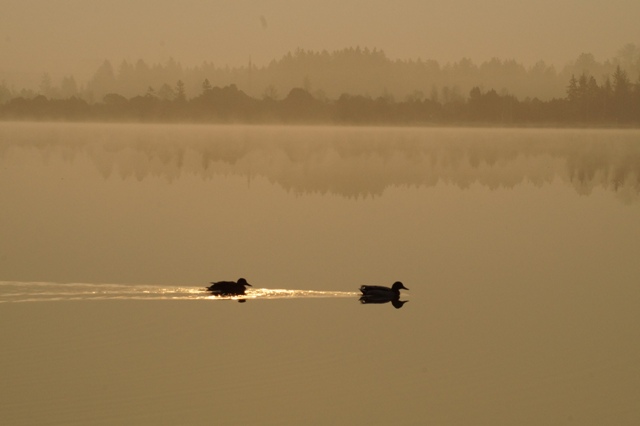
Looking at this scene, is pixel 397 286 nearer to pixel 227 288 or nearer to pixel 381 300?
pixel 381 300

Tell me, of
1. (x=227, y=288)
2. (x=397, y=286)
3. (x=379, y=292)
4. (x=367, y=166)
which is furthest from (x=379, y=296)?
(x=367, y=166)

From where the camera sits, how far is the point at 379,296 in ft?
52.4

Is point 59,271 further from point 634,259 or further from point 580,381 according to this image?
point 634,259

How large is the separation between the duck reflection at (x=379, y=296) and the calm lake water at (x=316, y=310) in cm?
21

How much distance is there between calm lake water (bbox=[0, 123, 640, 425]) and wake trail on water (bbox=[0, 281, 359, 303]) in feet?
0.22

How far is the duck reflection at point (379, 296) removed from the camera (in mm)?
15969

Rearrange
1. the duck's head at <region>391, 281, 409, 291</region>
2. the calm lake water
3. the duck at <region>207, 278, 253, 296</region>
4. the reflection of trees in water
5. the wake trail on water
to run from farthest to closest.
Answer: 1. the reflection of trees in water
2. the duck's head at <region>391, 281, 409, 291</region>
3. the duck at <region>207, 278, 253, 296</region>
4. the wake trail on water
5. the calm lake water

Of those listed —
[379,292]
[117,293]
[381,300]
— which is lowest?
[381,300]

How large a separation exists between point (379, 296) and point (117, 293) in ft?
14.1

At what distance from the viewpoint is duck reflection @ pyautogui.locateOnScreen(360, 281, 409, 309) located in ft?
52.4

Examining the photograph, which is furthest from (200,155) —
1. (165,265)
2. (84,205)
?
(165,265)

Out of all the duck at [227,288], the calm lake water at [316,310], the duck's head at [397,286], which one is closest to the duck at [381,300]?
the calm lake water at [316,310]

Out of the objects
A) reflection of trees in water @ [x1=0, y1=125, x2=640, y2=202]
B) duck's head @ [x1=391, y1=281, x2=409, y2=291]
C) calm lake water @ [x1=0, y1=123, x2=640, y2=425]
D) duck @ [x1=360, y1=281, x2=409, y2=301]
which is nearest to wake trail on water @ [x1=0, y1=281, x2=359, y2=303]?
calm lake water @ [x1=0, y1=123, x2=640, y2=425]

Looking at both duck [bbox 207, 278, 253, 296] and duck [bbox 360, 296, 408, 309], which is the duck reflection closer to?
duck [bbox 360, 296, 408, 309]
